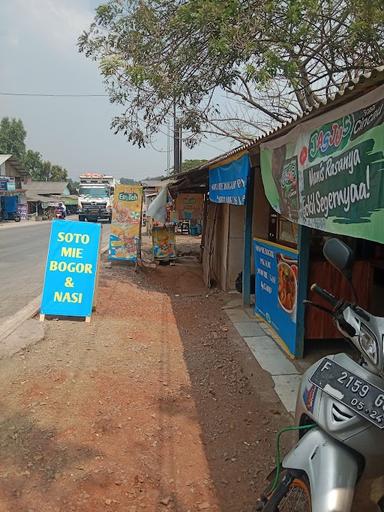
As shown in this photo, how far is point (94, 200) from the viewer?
3462cm

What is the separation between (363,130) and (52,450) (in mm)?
3140

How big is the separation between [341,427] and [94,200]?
34.2m

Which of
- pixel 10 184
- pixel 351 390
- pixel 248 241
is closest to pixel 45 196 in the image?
pixel 10 184

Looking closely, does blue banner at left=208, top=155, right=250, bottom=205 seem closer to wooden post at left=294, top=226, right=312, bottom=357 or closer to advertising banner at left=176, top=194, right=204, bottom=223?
wooden post at left=294, top=226, right=312, bottom=357

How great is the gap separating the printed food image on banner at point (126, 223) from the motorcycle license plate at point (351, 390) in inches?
394

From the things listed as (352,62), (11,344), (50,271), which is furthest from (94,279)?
(352,62)

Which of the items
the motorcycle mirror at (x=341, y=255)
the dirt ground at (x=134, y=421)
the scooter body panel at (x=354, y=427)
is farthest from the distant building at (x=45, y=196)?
the scooter body panel at (x=354, y=427)

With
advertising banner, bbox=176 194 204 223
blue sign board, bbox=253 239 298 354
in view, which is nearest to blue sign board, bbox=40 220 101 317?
blue sign board, bbox=253 239 298 354

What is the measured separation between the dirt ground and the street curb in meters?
0.51

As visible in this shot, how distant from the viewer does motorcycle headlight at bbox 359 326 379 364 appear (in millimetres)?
1756

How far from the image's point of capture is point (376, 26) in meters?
7.92

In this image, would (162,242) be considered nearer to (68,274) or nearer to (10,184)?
(68,274)

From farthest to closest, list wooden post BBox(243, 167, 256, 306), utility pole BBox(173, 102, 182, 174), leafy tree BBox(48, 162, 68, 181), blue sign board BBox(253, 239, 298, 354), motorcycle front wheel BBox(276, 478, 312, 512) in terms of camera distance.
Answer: leafy tree BBox(48, 162, 68, 181) < utility pole BBox(173, 102, 182, 174) < wooden post BBox(243, 167, 256, 306) < blue sign board BBox(253, 239, 298, 354) < motorcycle front wheel BBox(276, 478, 312, 512)

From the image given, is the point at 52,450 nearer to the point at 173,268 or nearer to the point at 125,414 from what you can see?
the point at 125,414
